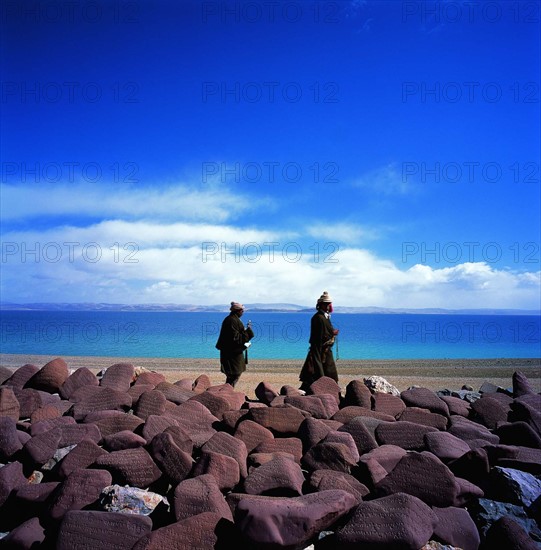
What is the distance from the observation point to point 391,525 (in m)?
3.21

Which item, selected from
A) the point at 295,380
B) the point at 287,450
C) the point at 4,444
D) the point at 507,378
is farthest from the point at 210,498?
the point at 507,378

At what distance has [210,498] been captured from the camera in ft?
11.5

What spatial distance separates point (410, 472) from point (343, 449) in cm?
67

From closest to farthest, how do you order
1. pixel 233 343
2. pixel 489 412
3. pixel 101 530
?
pixel 101 530
pixel 489 412
pixel 233 343

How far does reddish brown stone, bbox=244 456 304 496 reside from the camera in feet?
12.4

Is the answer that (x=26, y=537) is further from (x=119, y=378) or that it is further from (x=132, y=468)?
(x=119, y=378)

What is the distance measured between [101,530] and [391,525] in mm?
1894

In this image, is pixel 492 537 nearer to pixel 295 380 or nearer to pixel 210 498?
pixel 210 498

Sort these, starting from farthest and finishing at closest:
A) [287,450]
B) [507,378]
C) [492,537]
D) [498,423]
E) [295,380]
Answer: [507,378] < [295,380] < [498,423] < [287,450] < [492,537]

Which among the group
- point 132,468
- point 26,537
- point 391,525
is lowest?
point 26,537

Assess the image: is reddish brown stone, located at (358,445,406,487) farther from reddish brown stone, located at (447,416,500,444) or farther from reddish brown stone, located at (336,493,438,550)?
reddish brown stone, located at (447,416,500,444)

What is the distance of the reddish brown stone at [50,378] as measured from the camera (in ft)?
23.2

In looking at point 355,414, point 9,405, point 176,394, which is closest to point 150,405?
A: point 176,394

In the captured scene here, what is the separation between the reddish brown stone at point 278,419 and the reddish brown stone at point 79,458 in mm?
1549
